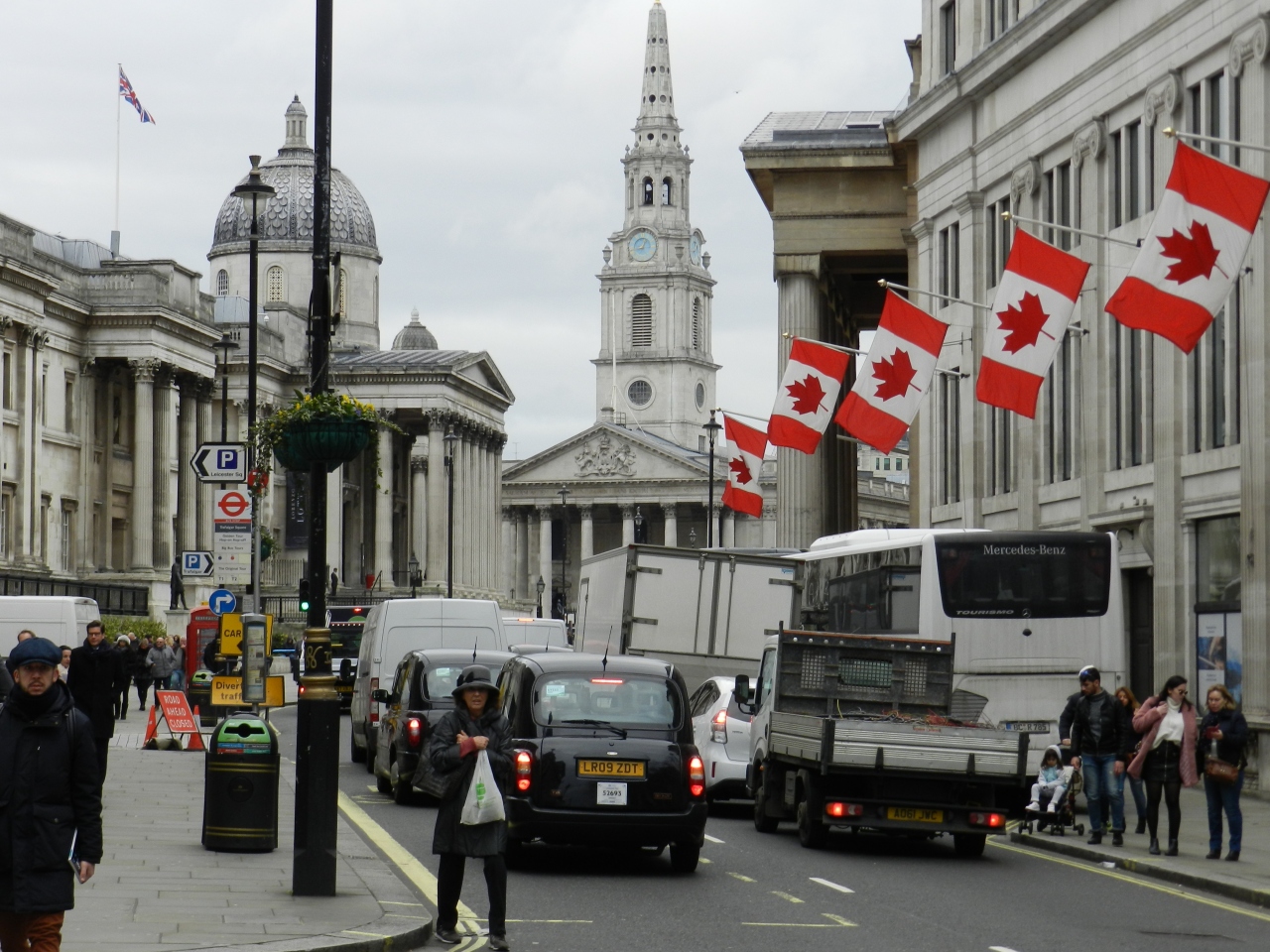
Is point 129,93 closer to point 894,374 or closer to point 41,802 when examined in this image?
point 894,374

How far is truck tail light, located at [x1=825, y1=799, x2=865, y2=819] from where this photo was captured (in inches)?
754

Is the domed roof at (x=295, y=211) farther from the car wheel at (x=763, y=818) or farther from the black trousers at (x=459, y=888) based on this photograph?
the black trousers at (x=459, y=888)

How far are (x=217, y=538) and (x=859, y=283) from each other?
33.9m

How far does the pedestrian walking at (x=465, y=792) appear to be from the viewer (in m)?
12.3

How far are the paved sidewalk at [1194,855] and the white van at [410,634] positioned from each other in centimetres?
988

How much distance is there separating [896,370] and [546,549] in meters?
137

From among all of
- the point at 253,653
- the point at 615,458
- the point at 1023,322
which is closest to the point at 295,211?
the point at 615,458

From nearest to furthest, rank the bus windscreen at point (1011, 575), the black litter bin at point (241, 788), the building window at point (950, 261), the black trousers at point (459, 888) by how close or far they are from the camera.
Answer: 1. the black trousers at point (459, 888)
2. the black litter bin at point (241, 788)
3. the bus windscreen at point (1011, 575)
4. the building window at point (950, 261)

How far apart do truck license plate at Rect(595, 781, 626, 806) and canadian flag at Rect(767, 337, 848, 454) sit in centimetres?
1917

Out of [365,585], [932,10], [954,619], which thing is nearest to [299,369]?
[365,585]

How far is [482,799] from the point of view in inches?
483

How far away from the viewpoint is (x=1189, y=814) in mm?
25000

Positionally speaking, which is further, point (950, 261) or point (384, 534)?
point (384, 534)

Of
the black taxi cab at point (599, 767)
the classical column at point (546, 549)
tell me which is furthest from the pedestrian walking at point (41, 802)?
the classical column at point (546, 549)
